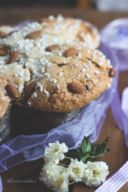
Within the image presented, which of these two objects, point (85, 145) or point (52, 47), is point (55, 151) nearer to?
point (85, 145)

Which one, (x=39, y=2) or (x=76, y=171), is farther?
(x=39, y=2)

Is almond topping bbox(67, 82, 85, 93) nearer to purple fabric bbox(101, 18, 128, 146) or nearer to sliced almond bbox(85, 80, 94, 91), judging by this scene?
sliced almond bbox(85, 80, 94, 91)

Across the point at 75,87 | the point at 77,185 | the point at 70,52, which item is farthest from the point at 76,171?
the point at 70,52

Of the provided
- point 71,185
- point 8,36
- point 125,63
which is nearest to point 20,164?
point 71,185

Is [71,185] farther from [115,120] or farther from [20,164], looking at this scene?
[115,120]

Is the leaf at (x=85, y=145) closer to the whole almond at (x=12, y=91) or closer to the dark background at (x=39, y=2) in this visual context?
the whole almond at (x=12, y=91)

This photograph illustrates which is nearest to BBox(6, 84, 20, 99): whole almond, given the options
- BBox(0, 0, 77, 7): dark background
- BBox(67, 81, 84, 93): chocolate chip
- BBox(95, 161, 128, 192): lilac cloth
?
BBox(67, 81, 84, 93): chocolate chip
